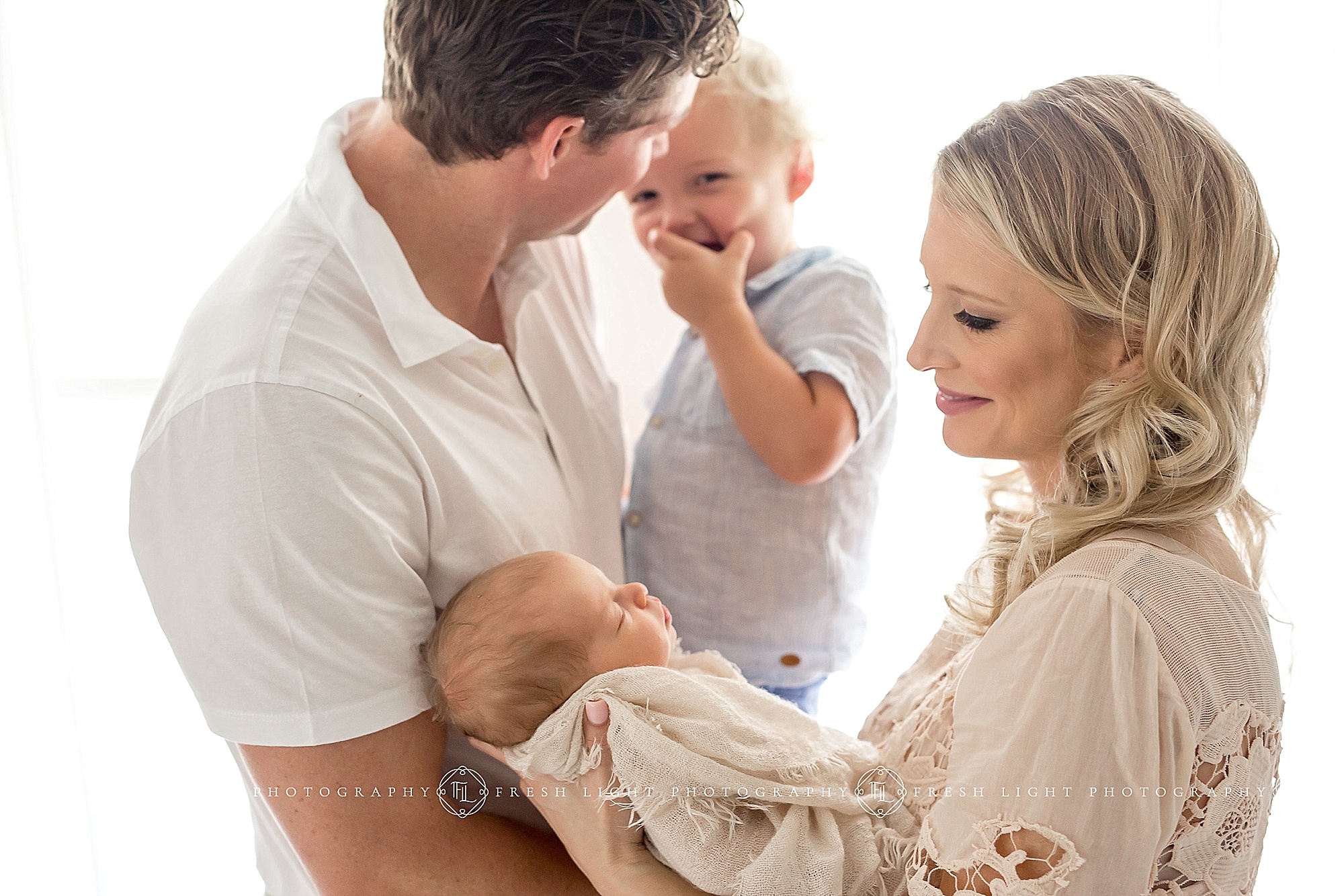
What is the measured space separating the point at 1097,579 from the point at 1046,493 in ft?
0.93

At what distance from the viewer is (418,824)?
1169 mm

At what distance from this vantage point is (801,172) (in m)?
1.82

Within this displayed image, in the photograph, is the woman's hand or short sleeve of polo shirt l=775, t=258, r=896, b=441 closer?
the woman's hand

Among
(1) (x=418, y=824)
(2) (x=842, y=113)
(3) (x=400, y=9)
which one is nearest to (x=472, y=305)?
(3) (x=400, y=9)

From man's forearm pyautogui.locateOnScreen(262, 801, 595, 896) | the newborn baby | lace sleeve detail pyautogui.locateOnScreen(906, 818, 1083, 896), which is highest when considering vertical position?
lace sleeve detail pyautogui.locateOnScreen(906, 818, 1083, 896)

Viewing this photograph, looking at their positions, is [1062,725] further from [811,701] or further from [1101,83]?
[811,701]

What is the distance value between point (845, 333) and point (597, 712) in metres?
0.81

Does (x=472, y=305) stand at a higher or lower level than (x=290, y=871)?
higher

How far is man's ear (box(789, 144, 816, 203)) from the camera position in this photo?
5.95ft

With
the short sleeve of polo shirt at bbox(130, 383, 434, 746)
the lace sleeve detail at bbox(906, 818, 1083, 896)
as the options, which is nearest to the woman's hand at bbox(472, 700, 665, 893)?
the short sleeve of polo shirt at bbox(130, 383, 434, 746)

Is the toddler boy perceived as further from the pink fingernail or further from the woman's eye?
the pink fingernail

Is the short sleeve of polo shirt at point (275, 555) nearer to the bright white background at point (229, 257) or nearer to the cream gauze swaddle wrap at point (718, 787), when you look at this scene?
the cream gauze swaddle wrap at point (718, 787)

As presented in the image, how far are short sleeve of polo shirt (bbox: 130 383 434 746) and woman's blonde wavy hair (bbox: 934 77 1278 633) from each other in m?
0.72

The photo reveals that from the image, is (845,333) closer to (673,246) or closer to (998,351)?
(673,246)
